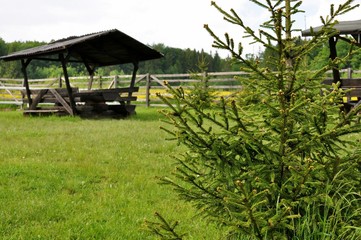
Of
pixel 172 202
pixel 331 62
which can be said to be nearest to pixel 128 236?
pixel 172 202

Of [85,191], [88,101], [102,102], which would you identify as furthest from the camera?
[102,102]

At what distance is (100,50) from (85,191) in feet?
42.2

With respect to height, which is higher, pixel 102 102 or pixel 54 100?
pixel 54 100

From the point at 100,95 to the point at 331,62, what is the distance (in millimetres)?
13981

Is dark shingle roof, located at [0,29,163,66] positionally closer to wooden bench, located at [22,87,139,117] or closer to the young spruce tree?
wooden bench, located at [22,87,139,117]

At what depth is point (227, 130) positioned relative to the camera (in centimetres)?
240

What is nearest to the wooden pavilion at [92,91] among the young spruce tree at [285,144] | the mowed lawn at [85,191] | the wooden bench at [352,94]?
the mowed lawn at [85,191]

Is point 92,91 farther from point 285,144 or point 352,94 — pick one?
point 285,144

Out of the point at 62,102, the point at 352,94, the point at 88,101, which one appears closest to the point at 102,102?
the point at 88,101

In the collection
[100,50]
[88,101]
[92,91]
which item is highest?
[100,50]

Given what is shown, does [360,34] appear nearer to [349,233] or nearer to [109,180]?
[109,180]

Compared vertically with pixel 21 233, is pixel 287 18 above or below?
above

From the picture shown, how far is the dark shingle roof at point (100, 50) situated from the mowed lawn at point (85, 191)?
269 inches

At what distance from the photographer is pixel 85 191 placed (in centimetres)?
498
